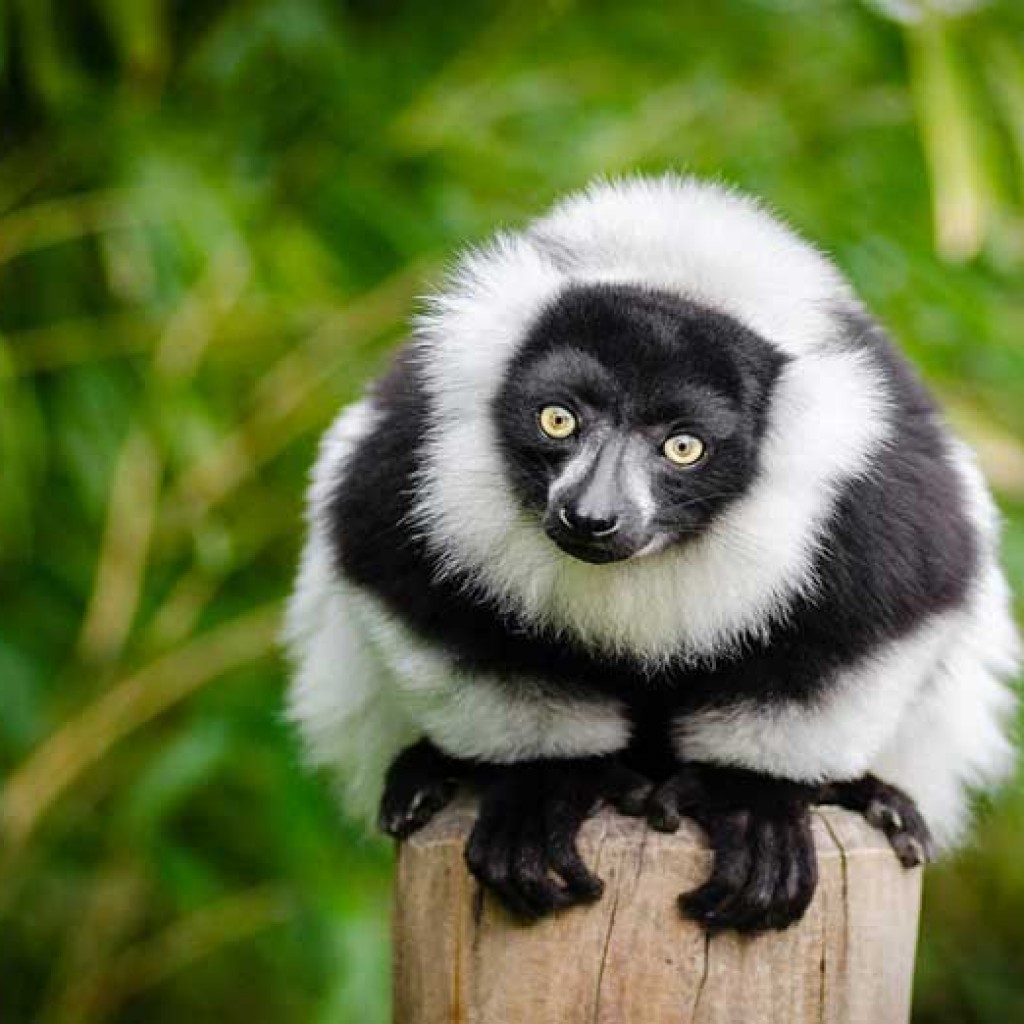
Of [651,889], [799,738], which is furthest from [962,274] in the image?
[651,889]

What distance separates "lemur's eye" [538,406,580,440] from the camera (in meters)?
2.61

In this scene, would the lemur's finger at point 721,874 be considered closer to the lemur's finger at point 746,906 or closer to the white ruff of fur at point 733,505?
the lemur's finger at point 746,906

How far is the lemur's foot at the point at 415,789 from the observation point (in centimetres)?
274

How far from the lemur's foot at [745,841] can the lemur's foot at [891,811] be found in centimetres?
12

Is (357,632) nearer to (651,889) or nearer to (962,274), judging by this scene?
(651,889)

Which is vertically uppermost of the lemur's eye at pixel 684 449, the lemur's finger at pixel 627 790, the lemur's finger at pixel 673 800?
the lemur's eye at pixel 684 449

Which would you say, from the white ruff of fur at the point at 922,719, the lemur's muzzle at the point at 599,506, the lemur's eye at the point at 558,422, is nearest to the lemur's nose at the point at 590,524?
the lemur's muzzle at the point at 599,506

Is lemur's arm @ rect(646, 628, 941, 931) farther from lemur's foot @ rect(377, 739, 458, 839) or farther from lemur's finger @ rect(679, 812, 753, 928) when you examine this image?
lemur's foot @ rect(377, 739, 458, 839)

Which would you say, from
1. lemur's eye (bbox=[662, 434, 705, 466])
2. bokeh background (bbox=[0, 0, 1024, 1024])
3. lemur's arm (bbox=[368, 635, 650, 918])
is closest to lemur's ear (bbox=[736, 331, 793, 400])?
lemur's eye (bbox=[662, 434, 705, 466])

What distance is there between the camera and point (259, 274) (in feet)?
14.9

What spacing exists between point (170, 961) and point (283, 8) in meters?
2.53

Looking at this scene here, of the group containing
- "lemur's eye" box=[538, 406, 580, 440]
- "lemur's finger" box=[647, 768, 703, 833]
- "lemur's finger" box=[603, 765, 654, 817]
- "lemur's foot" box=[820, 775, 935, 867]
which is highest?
"lemur's eye" box=[538, 406, 580, 440]

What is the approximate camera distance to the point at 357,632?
3033mm

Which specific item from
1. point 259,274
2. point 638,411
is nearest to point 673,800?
point 638,411
